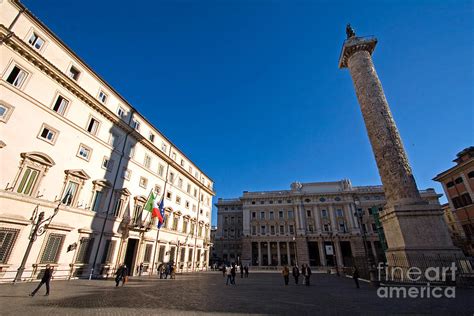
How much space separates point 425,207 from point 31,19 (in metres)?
29.3

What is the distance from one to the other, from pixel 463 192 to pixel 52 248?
159ft

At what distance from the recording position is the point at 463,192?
102 ft

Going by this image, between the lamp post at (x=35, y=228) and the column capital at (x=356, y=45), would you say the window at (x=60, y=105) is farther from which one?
the column capital at (x=356, y=45)

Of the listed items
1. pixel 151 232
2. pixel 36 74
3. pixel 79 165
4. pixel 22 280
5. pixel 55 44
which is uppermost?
pixel 55 44

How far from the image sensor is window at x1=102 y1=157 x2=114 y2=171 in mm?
19609

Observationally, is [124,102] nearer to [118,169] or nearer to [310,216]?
[118,169]

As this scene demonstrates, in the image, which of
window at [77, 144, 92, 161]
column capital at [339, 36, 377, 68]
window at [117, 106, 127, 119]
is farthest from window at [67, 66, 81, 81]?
column capital at [339, 36, 377, 68]

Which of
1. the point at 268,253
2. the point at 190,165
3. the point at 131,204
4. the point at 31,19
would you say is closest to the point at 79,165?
the point at 131,204

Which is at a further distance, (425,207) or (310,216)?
(310,216)

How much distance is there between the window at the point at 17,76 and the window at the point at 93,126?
202 inches

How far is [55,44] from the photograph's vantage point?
656 inches

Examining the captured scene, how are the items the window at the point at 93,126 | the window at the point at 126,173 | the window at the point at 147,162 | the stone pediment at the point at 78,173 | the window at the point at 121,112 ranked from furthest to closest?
the window at the point at 147,162 → the window at the point at 121,112 → the window at the point at 126,173 → the window at the point at 93,126 → the stone pediment at the point at 78,173

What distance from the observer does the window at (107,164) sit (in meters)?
19.6

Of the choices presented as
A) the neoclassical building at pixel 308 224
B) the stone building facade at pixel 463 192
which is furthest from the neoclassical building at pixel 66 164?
the stone building facade at pixel 463 192
